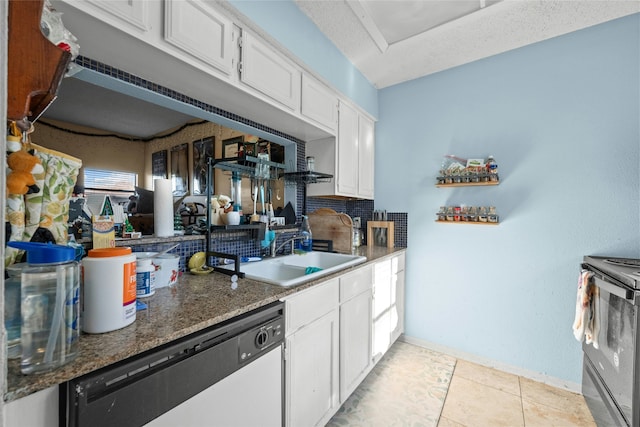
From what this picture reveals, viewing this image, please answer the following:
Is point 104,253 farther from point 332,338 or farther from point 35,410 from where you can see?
point 332,338

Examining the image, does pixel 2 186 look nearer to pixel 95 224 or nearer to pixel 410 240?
pixel 95 224

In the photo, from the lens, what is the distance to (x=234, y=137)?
1.71 meters

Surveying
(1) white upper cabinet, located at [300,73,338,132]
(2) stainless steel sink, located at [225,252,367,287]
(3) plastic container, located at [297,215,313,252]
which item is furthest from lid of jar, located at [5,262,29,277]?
(3) plastic container, located at [297,215,313,252]

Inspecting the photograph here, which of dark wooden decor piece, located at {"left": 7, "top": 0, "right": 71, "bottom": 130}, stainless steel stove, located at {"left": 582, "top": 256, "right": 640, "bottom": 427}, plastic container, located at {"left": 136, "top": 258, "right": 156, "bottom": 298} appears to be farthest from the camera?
stainless steel stove, located at {"left": 582, "top": 256, "right": 640, "bottom": 427}

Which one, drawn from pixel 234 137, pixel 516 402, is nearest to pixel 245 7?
pixel 234 137

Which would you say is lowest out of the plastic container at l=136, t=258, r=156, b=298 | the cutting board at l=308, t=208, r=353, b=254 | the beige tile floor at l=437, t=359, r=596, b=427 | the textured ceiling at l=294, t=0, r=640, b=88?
the beige tile floor at l=437, t=359, r=596, b=427

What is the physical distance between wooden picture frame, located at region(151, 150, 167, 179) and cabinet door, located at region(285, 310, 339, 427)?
1.04 metres

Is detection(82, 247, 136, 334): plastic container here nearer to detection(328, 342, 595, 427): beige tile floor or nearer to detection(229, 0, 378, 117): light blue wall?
detection(229, 0, 378, 117): light blue wall

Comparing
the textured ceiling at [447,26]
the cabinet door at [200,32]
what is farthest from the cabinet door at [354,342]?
the textured ceiling at [447,26]

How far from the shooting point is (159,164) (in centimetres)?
135

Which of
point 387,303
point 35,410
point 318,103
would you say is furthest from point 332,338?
point 318,103

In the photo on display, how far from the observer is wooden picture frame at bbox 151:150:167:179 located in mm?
1332

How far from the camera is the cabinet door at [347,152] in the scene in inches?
86.1

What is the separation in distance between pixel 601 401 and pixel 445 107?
7.47 ft
